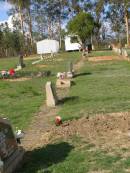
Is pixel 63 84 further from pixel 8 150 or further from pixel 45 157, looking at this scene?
pixel 8 150

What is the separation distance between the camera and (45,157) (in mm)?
8250

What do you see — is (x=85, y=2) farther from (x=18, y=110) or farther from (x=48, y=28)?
(x=18, y=110)

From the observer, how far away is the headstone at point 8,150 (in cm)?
713

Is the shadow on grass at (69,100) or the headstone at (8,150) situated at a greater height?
the headstone at (8,150)

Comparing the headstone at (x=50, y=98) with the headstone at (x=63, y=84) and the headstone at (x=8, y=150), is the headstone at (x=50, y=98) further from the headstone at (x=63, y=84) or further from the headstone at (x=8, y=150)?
the headstone at (x=8, y=150)

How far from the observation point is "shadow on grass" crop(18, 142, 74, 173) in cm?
764

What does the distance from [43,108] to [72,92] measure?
12.2 feet

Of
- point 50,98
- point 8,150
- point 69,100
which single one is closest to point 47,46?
point 69,100

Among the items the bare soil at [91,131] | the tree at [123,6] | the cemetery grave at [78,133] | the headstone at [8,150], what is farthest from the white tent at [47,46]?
the headstone at [8,150]

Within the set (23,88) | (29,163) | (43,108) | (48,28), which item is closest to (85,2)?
(48,28)

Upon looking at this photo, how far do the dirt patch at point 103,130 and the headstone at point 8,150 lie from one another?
165 centimetres

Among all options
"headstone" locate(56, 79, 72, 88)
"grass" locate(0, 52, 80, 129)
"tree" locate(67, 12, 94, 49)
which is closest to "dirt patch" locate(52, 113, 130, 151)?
"grass" locate(0, 52, 80, 129)

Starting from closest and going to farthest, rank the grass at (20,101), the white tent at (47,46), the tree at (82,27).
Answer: the grass at (20,101)
the tree at (82,27)
the white tent at (47,46)

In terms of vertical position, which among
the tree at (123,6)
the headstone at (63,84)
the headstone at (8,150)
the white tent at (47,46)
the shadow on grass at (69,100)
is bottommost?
the white tent at (47,46)
